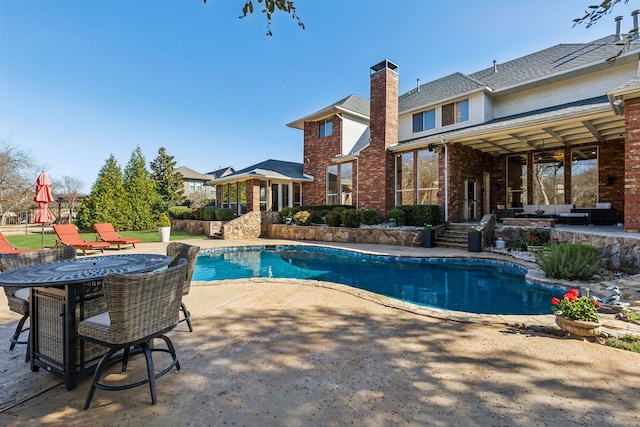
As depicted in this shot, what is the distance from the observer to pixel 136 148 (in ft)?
76.2

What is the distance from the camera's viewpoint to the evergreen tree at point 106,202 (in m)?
17.7

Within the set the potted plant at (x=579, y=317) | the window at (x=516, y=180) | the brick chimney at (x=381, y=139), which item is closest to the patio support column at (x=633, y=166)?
the potted plant at (x=579, y=317)

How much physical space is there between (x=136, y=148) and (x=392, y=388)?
87.6ft

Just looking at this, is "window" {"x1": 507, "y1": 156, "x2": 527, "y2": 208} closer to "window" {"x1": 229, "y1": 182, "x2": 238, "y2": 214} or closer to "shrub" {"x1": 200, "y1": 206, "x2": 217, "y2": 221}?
"window" {"x1": 229, "y1": 182, "x2": 238, "y2": 214}

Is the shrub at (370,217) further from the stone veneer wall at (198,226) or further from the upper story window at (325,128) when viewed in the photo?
the stone veneer wall at (198,226)

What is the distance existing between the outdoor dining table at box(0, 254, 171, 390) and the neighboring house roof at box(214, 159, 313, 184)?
585 inches

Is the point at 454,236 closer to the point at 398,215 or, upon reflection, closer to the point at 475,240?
the point at 475,240

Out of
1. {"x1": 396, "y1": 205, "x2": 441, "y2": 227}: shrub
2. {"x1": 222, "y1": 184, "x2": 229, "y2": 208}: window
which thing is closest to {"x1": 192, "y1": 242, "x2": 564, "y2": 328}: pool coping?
{"x1": 396, "y1": 205, "x2": 441, "y2": 227}: shrub

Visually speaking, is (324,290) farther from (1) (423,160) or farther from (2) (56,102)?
(2) (56,102)

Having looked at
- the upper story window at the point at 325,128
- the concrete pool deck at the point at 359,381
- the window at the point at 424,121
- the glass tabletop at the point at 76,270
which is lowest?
the concrete pool deck at the point at 359,381

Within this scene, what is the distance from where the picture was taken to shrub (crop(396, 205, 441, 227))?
12258 millimetres

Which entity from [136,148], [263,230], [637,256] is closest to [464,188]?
[637,256]

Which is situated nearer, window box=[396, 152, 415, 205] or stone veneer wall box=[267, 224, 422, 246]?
stone veneer wall box=[267, 224, 422, 246]

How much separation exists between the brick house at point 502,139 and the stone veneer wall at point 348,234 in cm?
211
